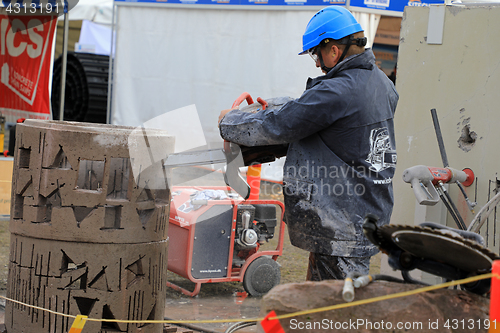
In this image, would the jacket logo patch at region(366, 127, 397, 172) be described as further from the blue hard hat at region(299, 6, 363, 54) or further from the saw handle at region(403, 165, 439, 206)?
the blue hard hat at region(299, 6, 363, 54)

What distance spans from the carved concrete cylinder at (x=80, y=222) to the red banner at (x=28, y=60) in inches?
217

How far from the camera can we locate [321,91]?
2291mm

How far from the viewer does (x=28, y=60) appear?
7.73 meters

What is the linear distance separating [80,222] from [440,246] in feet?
5.44

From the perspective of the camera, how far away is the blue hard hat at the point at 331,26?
243cm

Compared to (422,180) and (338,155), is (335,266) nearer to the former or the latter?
(338,155)

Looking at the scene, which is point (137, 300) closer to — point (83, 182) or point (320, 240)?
point (83, 182)

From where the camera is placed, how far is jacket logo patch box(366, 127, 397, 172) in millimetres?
2453

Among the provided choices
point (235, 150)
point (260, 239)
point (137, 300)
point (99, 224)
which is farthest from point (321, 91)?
point (260, 239)

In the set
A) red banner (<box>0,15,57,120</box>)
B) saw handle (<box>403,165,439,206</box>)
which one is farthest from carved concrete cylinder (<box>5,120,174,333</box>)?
red banner (<box>0,15,57,120</box>)

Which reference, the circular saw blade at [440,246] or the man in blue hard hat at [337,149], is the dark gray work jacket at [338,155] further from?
the circular saw blade at [440,246]

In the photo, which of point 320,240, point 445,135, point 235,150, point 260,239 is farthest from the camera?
point 260,239

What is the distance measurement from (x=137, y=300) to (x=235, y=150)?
0.91 m

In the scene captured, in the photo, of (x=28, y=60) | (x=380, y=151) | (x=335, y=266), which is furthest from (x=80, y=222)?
(x=28, y=60)
